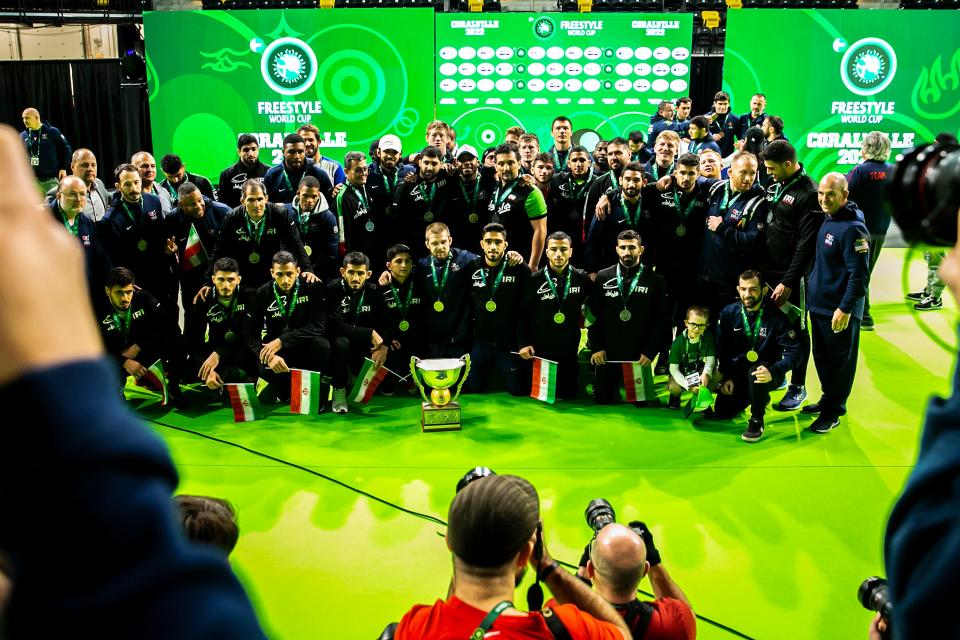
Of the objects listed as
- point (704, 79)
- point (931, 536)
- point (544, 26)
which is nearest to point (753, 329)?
point (931, 536)

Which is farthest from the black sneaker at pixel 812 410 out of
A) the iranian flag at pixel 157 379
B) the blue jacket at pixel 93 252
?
the blue jacket at pixel 93 252

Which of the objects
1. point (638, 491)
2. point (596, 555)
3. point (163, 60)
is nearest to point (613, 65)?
point (163, 60)

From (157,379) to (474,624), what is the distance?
534 centimetres

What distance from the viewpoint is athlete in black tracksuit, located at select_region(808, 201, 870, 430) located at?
5.56 m

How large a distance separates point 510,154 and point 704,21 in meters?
7.27

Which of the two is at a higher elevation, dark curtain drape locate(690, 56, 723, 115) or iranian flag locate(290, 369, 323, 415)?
dark curtain drape locate(690, 56, 723, 115)

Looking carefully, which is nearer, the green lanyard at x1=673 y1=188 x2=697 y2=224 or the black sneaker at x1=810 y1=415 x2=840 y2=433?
the black sneaker at x1=810 y1=415 x2=840 y2=433

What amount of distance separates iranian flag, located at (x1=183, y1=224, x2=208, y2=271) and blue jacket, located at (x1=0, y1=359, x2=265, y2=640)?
7.12 metres

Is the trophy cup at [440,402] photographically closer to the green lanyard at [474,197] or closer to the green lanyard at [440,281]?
the green lanyard at [440,281]

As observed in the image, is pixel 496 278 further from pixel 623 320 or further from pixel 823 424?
pixel 823 424

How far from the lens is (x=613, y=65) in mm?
12805

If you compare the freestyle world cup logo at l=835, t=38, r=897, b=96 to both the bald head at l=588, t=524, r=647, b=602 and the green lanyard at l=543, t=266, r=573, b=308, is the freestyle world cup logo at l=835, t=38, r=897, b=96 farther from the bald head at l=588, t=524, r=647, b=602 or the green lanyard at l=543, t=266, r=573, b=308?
the bald head at l=588, t=524, r=647, b=602

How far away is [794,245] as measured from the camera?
20.1 feet

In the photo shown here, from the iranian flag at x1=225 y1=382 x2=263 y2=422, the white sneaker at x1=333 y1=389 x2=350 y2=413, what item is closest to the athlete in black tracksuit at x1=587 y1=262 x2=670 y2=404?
the white sneaker at x1=333 y1=389 x2=350 y2=413
